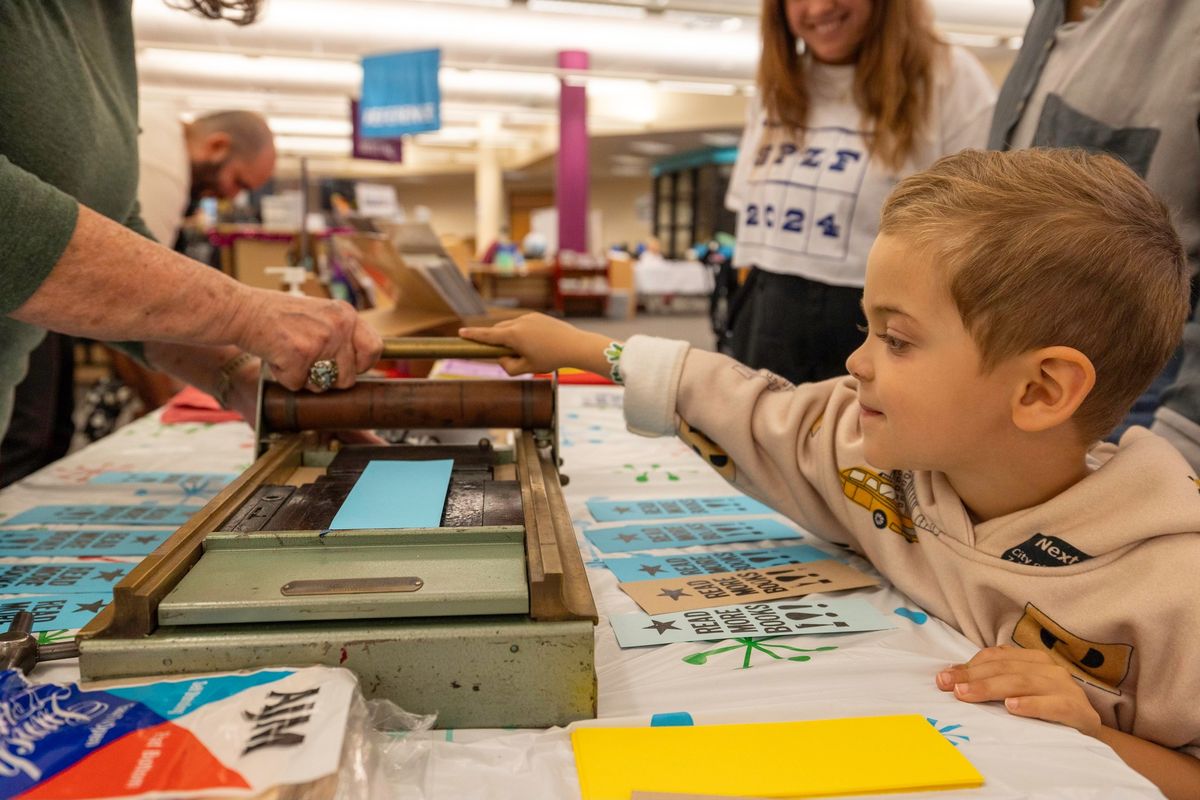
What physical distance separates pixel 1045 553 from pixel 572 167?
984 centimetres

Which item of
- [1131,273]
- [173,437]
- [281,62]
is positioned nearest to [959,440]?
[1131,273]

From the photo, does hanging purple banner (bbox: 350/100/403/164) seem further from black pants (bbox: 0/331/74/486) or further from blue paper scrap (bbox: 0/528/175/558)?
blue paper scrap (bbox: 0/528/175/558)

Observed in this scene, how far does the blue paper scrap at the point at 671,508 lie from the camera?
1199 mm

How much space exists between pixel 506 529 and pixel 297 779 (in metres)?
0.30

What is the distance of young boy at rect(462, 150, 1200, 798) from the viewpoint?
67 cm

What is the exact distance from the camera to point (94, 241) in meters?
0.83

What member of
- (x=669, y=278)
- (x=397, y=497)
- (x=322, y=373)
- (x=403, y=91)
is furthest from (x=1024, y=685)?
(x=669, y=278)

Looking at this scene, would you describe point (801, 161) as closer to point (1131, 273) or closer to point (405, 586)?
point (1131, 273)

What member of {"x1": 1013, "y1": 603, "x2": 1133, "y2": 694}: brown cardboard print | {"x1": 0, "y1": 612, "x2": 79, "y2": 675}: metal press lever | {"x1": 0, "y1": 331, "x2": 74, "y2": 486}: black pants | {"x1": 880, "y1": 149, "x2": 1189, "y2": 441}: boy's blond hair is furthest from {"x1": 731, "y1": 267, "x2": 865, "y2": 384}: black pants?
{"x1": 0, "y1": 331, "x2": 74, "y2": 486}: black pants

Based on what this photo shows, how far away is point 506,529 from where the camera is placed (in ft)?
2.45

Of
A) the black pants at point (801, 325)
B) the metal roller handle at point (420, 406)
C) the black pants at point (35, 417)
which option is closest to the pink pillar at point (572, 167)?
the black pants at point (35, 417)

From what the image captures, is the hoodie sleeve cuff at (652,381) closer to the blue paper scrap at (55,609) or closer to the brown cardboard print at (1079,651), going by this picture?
the brown cardboard print at (1079,651)

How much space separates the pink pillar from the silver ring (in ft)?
28.4

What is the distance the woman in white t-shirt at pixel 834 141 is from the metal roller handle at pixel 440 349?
0.85 meters
